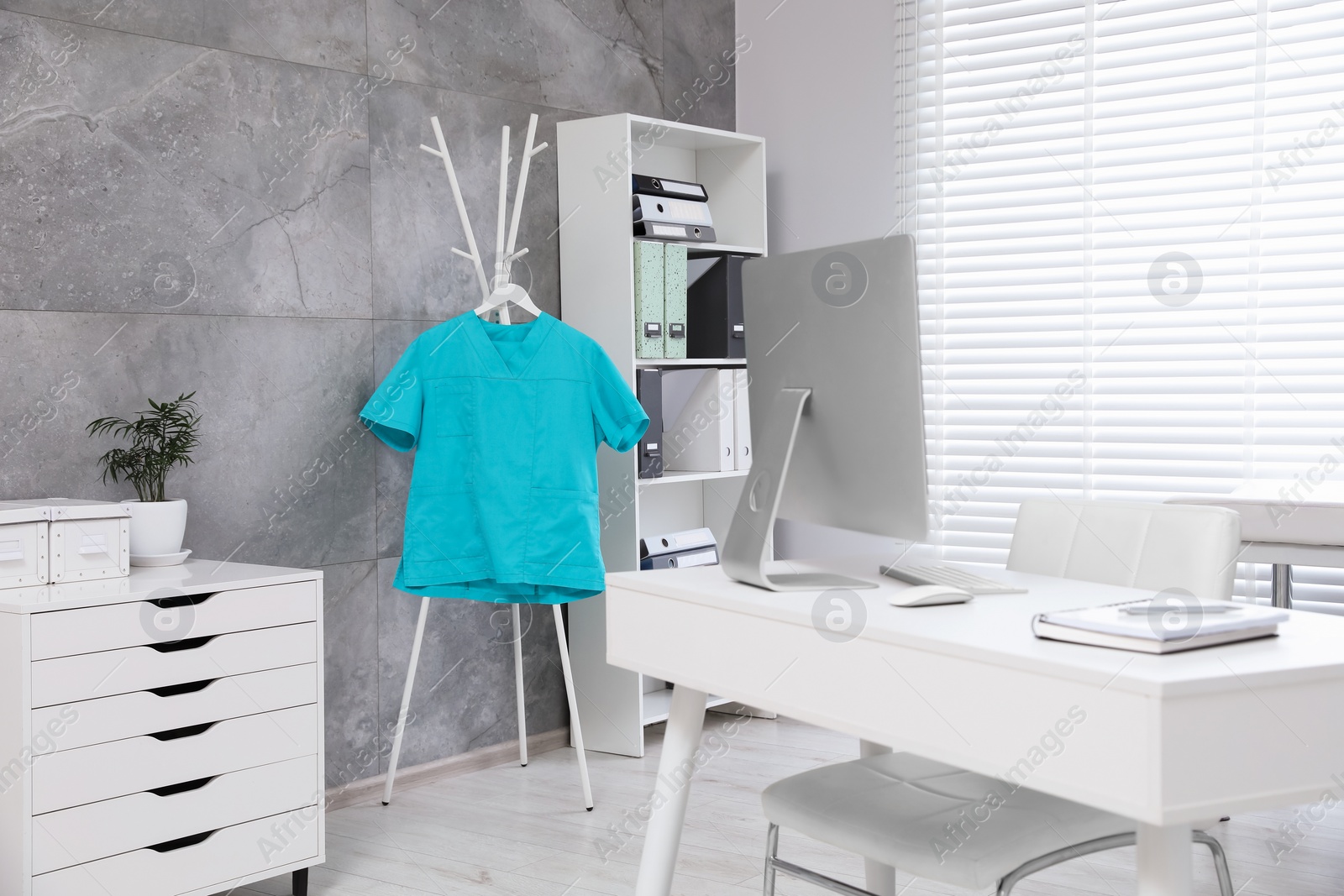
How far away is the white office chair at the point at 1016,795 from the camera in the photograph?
5.06 ft

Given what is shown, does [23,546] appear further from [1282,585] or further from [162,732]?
[1282,585]

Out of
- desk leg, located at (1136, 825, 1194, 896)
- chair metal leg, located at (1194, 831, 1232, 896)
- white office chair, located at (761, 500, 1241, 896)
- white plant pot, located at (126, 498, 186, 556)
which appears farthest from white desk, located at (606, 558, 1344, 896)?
white plant pot, located at (126, 498, 186, 556)

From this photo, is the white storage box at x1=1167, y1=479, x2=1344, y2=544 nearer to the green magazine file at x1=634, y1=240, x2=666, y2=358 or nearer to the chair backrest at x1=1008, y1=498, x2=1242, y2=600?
the chair backrest at x1=1008, y1=498, x2=1242, y2=600

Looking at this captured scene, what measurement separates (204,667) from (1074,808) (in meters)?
1.65

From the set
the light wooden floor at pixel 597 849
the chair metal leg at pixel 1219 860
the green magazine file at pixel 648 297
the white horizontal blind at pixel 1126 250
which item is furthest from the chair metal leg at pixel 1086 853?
the green magazine file at pixel 648 297

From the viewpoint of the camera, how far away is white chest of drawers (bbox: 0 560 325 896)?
2.10m

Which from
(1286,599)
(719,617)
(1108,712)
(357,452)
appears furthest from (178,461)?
(1286,599)

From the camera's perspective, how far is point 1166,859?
1.24m

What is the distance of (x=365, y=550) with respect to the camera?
3.28 m

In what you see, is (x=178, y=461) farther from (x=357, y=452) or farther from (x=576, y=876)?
(x=576, y=876)

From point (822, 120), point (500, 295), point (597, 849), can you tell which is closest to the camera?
point (597, 849)

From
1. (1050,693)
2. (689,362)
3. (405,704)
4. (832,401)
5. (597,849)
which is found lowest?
(597,849)

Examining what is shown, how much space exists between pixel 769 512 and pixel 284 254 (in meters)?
1.82

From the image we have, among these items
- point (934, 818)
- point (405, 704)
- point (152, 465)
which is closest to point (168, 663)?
point (152, 465)
